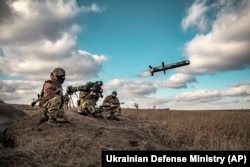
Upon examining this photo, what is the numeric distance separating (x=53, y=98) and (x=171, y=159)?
4.17 metres

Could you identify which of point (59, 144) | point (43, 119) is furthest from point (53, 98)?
point (59, 144)

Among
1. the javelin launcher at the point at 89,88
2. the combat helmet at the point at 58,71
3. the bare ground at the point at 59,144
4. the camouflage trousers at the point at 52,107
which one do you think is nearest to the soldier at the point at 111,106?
the javelin launcher at the point at 89,88

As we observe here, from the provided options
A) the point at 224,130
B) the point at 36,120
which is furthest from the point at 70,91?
the point at 224,130

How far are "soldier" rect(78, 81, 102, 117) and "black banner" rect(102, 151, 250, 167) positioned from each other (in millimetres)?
7647

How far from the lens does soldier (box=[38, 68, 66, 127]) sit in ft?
31.7

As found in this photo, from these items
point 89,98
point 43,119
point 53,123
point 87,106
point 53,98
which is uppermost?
point 89,98

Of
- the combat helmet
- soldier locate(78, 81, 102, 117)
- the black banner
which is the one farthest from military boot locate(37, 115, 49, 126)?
soldier locate(78, 81, 102, 117)

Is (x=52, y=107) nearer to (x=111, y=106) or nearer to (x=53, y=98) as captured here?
(x=53, y=98)

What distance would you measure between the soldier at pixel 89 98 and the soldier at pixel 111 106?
41.2 inches

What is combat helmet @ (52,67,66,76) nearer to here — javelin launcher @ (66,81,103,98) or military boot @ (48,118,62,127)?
military boot @ (48,118,62,127)

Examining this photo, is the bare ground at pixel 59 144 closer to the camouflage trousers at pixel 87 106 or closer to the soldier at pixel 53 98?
the soldier at pixel 53 98

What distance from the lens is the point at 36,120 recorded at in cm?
1065

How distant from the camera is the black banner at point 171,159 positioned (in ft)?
23.0

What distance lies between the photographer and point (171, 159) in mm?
7328
